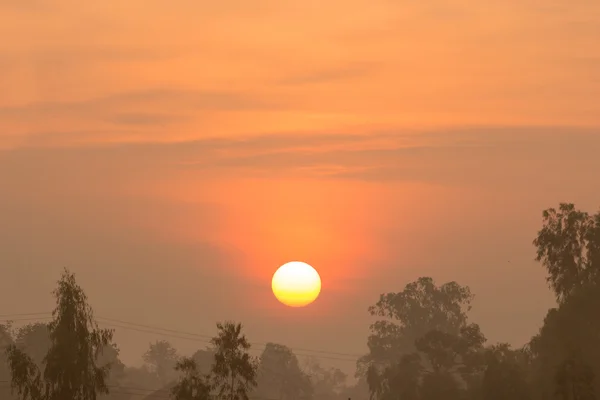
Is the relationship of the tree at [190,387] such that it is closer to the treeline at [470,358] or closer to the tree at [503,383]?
the treeline at [470,358]

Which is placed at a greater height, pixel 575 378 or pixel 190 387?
pixel 575 378

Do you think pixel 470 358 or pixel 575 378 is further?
pixel 470 358

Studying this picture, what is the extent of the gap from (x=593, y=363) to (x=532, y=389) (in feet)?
25.8

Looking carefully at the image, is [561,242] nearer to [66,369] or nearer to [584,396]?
[584,396]

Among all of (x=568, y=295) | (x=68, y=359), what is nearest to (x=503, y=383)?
(x=568, y=295)

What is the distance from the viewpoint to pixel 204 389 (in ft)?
299

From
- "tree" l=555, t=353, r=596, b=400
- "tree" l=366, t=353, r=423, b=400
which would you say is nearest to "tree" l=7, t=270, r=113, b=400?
"tree" l=555, t=353, r=596, b=400

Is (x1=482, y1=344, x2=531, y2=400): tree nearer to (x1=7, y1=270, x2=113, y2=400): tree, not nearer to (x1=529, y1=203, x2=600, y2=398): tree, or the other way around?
(x1=529, y1=203, x2=600, y2=398): tree

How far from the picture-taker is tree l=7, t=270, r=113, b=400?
88250mm

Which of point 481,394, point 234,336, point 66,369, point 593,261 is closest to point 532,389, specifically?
point 481,394

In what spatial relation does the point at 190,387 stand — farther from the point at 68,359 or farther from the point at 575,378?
the point at 575,378

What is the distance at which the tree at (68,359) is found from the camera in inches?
3474

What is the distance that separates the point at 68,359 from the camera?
8888cm

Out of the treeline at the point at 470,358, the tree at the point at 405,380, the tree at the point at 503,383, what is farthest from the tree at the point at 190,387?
the tree at the point at 405,380
